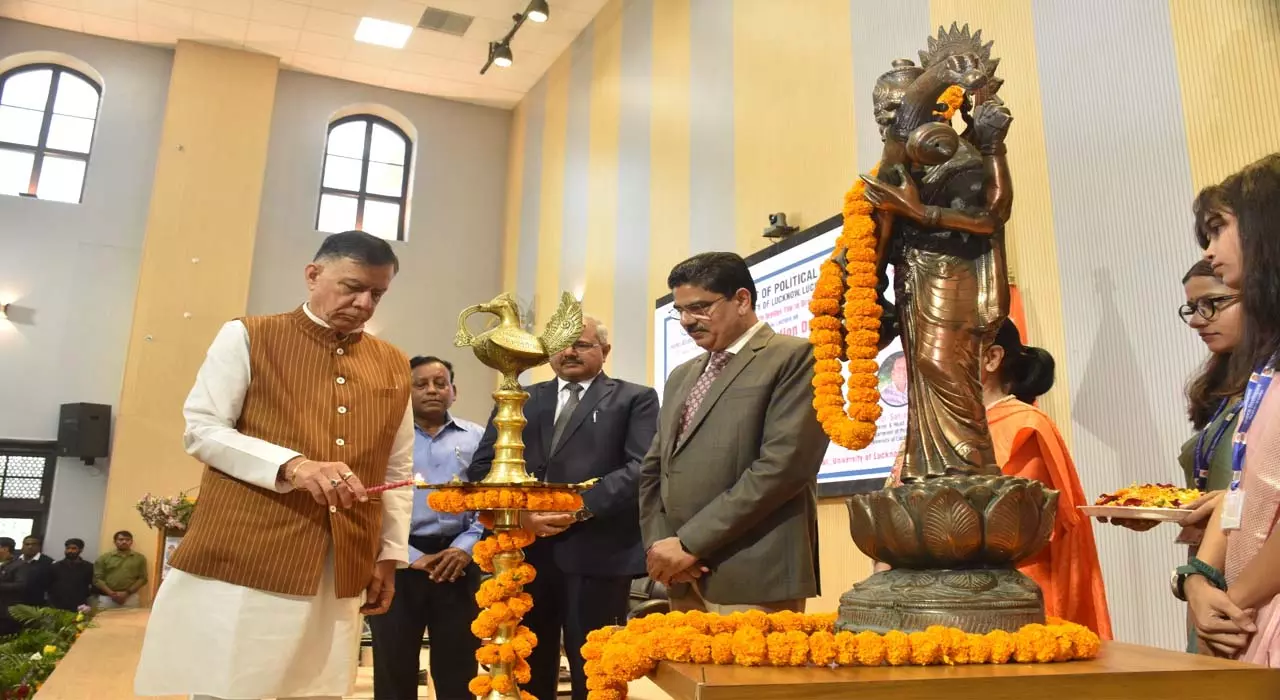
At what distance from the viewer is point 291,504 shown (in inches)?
77.8

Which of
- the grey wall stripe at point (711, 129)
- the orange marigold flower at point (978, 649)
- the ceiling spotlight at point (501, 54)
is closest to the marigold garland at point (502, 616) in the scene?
the orange marigold flower at point (978, 649)

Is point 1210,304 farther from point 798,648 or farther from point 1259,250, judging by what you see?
point 798,648

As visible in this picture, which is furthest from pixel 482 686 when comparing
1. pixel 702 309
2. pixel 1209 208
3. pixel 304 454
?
pixel 1209 208

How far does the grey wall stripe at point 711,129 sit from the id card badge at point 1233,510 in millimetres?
3933

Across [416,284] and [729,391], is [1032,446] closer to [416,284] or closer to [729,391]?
[729,391]

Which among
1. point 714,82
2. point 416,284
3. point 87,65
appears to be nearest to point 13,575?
point 416,284

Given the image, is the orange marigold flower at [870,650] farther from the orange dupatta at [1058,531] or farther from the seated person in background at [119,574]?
the seated person in background at [119,574]

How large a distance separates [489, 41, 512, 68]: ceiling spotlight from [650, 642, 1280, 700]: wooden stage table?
7892 millimetres

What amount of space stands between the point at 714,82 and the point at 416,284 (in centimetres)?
482

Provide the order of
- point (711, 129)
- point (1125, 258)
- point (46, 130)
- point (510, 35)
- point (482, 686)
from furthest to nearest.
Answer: point (46, 130)
point (510, 35)
point (711, 129)
point (1125, 258)
point (482, 686)

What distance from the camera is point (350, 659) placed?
204 cm

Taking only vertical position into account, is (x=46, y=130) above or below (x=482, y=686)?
above

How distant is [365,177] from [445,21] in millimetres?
2104

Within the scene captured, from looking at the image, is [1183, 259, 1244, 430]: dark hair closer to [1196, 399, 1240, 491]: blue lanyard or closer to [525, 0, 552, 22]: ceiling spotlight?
[1196, 399, 1240, 491]: blue lanyard
